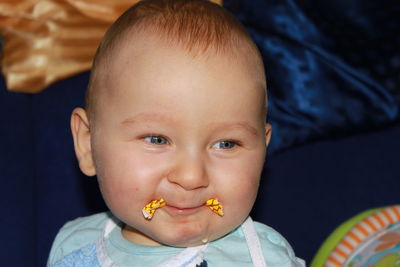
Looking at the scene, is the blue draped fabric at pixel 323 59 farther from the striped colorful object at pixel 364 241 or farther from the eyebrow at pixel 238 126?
the eyebrow at pixel 238 126

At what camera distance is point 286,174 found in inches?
71.9

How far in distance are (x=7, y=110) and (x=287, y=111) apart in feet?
2.53

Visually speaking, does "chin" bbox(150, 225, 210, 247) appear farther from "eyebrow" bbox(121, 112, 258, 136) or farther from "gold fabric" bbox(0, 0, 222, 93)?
"gold fabric" bbox(0, 0, 222, 93)

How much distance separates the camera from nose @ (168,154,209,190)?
101cm

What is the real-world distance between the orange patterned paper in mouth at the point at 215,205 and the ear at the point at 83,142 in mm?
270

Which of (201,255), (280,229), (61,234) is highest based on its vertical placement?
(201,255)

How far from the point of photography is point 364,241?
1.40 m

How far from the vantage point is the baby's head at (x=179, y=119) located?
3.40ft

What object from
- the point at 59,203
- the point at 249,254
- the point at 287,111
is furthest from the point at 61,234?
the point at 287,111

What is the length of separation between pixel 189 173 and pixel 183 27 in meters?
0.25

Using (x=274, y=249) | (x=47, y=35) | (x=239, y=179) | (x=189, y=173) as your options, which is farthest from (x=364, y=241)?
(x=47, y=35)

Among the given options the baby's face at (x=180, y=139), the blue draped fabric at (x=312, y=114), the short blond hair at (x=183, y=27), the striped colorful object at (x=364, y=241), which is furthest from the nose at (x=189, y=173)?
the blue draped fabric at (x=312, y=114)

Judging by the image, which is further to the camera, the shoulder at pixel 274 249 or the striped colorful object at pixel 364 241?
the striped colorful object at pixel 364 241

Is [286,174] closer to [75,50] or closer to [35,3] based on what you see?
[75,50]
